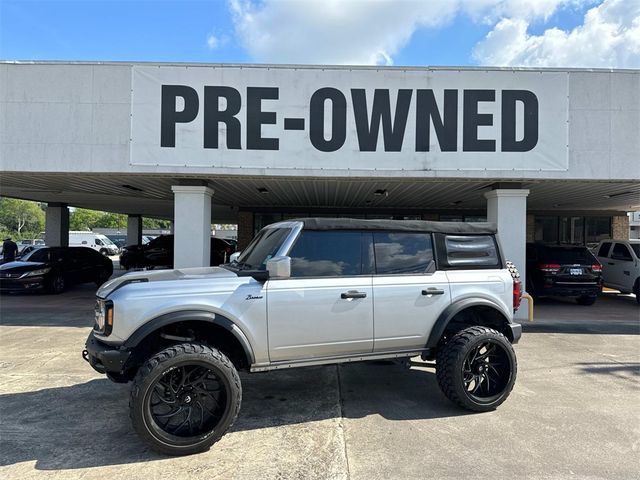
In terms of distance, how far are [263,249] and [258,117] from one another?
190 inches

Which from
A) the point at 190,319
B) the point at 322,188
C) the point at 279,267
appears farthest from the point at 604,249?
the point at 190,319

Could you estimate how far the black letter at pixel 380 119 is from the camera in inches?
343

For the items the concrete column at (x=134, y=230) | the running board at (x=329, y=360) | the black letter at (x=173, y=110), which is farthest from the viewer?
the concrete column at (x=134, y=230)

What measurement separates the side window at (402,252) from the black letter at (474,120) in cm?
488

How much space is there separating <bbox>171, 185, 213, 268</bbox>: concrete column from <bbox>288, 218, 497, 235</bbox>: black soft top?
5.17 meters

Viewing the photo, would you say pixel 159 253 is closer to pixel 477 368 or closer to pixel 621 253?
pixel 477 368

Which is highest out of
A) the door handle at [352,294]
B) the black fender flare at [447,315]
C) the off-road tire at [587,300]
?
the door handle at [352,294]

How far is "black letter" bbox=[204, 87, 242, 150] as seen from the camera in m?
8.63

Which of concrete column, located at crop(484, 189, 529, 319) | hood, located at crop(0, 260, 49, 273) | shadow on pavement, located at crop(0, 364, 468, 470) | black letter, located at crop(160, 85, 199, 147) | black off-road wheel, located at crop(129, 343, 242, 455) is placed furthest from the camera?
hood, located at crop(0, 260, 49, 273)

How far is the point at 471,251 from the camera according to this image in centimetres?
486

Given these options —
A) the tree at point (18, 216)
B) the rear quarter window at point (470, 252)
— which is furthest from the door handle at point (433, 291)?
the tree at point (18, 216)

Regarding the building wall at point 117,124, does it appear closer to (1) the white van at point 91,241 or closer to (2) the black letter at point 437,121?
(2) the black letter at point 437,121

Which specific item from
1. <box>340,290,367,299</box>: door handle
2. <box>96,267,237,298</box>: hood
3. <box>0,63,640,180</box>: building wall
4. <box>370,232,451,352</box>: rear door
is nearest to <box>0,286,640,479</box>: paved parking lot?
<box>370,232,451,352</box>: rear door

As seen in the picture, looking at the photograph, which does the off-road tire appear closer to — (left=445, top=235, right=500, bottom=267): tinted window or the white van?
(left=445, top=235, right=500, bottom=267): tinted window
